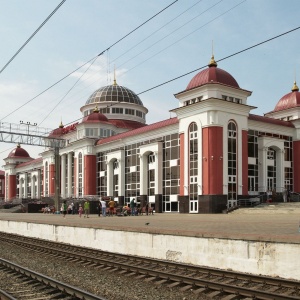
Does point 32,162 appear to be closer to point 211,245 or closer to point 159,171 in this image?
point 159,171

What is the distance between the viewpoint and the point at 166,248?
15.6 metres

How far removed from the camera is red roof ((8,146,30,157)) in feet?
327

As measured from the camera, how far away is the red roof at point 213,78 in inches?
1737

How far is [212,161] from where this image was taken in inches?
1633

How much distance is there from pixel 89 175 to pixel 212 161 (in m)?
24.6

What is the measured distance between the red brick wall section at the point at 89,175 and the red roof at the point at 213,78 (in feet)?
70.5

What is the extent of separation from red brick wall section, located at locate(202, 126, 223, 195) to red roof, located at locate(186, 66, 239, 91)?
526 centimetres

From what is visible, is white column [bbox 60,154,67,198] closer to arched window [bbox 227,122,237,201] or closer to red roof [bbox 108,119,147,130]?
red roof [bbox 108,119,147,130]

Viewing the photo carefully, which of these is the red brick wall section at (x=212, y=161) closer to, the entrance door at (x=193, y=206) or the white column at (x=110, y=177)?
the entrance door at (x=193, y=206)

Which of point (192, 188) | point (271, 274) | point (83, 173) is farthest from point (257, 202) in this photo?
point (271, 274)

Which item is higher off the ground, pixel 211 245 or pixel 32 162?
pixel 32 162

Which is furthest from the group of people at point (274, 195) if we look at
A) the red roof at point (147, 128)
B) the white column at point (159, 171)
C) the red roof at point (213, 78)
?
the red roof at point (147, 128)

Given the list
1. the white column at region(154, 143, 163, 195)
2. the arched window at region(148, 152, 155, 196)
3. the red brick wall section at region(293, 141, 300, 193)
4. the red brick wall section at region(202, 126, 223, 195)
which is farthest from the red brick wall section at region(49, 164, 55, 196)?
the red brick wall section at region(293, 141, 300, 193)

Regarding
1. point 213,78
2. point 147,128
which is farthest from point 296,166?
point 147,128
